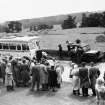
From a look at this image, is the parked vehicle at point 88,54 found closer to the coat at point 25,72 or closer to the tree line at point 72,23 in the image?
the tree line at point 72,23

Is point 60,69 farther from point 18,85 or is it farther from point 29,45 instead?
point 29,45

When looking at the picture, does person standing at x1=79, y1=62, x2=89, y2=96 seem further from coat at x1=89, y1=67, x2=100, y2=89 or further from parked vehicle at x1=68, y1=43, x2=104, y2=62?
parked vehicle at x1=68, y1=43, x2=104, y2=62

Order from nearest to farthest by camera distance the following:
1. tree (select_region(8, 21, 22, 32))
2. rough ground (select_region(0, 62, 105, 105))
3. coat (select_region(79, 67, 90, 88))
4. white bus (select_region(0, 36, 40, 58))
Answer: rough ground (select_region(0, 62, 105, 105)) → coat (select_region(79, 67, 90, 88)) → white bus (select_region(0, 36, 40, 58)) → tree (select_region(8, 21, 22, 32))

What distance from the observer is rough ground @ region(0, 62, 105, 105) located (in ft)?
36.2

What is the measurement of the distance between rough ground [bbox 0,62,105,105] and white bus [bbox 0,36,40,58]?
6856 mm

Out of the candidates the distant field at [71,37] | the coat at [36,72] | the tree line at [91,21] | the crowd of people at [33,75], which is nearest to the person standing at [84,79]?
the crowd of people at [33,75]

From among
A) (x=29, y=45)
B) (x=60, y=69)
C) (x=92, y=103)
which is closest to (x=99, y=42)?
(x=29, y=45)

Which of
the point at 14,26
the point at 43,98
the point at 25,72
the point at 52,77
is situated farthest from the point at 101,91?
the point at 14,26

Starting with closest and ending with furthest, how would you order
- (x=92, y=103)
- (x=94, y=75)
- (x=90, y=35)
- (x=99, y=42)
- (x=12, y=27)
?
(x=92, y=103) < (x=94, y=75) < (x=99, y=42) < (x=90, y=35) < (x=12, y=27)

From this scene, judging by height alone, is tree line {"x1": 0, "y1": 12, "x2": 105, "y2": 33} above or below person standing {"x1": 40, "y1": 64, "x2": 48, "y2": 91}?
above

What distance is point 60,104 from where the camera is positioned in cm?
1080

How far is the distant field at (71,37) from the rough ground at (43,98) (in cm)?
1061

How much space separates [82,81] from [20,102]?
2.57m

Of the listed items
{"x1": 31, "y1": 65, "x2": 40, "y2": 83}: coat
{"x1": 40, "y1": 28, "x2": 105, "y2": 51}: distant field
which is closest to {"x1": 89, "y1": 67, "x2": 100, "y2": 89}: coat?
{"x1": 31, "y1": 65, "x2": 40, "y2": 83}: coat
